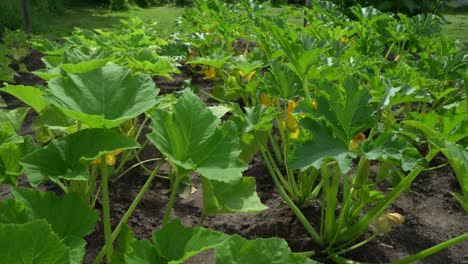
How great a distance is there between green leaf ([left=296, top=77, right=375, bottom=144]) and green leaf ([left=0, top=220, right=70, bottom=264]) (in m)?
0.89

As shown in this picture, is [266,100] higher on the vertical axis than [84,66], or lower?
lower

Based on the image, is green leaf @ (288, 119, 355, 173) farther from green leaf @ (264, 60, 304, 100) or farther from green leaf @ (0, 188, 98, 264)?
green leaf @ (0, 188, 98, 264)

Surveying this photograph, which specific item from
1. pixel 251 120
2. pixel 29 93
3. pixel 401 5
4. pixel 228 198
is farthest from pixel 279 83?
pixel 401 5

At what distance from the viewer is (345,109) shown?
1.55 meters

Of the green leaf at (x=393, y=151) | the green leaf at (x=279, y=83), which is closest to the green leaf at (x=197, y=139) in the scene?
the green leaf at (x=393, y=151)

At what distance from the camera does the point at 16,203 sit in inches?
42.3

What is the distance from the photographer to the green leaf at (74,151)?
1186mm

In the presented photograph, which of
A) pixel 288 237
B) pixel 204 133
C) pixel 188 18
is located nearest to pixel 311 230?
pixel 288 237

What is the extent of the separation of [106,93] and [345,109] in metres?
0.69

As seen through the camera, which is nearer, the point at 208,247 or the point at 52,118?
the point at 208,247

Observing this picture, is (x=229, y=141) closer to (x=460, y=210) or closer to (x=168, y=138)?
(x=168, y=138)

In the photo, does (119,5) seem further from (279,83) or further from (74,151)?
(74,151)

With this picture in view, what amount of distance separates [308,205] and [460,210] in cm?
78

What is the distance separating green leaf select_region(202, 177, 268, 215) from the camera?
146cm
